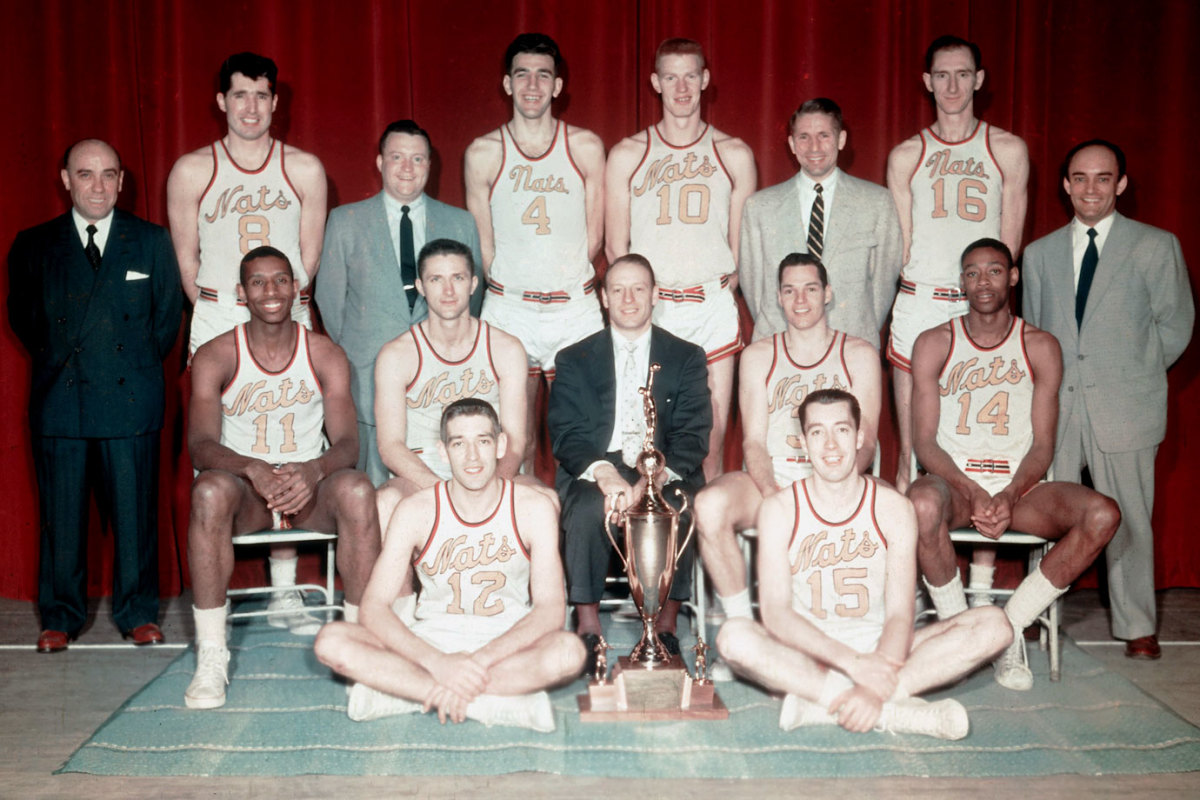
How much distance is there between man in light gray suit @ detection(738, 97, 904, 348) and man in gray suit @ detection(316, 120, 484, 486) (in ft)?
3.46

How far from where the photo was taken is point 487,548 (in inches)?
128

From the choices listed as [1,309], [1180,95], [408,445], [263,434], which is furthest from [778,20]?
[1,309]

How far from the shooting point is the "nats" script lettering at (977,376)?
3.83m

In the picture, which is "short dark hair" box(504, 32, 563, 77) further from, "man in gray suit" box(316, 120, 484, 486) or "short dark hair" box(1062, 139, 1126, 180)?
"short dark hair" box(1062, 139, 1126, 180)

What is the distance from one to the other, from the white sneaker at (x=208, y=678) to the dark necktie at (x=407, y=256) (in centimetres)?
139

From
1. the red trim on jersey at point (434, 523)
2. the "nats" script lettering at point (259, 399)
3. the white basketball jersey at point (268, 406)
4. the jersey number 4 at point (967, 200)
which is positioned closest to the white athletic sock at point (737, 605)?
the red trim on jersey at point (434, 523)

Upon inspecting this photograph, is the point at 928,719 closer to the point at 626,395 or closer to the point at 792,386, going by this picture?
the point at 792,386

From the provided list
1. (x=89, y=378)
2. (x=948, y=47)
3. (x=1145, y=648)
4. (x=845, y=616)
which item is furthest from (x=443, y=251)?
(x=1145, y=648)

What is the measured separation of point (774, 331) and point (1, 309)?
3.12 metres

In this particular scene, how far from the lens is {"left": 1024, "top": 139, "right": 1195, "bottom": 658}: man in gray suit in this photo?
3.94m

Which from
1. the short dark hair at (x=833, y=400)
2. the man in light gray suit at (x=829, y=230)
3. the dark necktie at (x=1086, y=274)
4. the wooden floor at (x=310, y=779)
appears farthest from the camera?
the man in light gray suit at (x=829, y=230)

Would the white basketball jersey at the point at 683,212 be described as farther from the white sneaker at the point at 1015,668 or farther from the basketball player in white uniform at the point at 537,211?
the white sneaker at the point at 1015,668

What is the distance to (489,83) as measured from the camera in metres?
4.68

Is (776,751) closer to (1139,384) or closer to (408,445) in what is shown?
(408,445)
